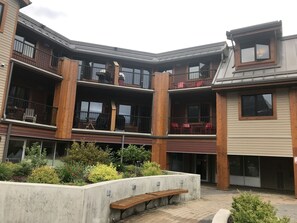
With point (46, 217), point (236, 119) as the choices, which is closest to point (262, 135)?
point (236, 119)

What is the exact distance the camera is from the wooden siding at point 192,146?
18.2 meters

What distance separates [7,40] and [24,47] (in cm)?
295

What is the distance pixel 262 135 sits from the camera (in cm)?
1616

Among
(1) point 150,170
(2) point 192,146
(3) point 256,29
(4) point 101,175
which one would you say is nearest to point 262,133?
(2) point 192,146

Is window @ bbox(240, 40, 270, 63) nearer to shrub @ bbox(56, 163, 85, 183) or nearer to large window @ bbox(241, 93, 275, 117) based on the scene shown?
large window @ bbox(241, 93, 275, 117)

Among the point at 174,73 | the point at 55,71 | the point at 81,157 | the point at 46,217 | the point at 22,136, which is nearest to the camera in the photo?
the point at 46,217

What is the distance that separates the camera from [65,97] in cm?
1830

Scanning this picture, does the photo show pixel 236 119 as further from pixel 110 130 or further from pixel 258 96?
pixel 110 130

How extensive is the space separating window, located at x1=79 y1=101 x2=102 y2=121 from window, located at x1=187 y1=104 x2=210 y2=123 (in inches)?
291

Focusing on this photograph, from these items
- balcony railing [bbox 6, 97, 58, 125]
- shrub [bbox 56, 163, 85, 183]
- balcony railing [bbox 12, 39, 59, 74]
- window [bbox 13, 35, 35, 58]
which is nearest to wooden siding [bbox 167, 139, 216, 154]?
balcony railing [bbox 6, 97, 58, 125]

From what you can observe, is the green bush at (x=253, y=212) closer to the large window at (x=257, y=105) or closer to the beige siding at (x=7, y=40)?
the large window at (x=257, y=105)

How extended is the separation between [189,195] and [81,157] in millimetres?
5531

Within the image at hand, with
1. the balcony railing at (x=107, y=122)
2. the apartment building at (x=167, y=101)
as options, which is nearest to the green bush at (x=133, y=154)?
the apartment building at (x=167, y=101)

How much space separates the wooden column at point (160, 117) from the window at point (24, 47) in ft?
30.0
